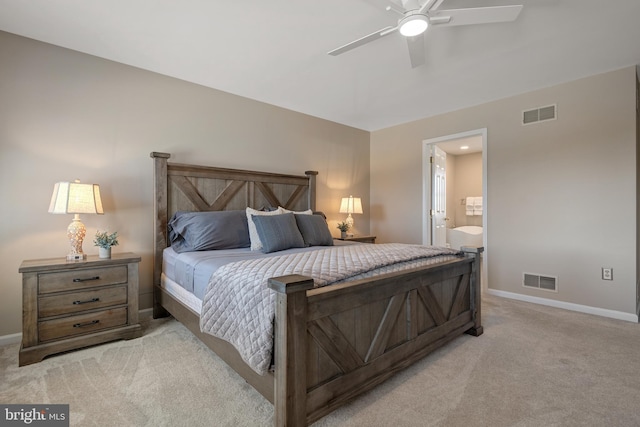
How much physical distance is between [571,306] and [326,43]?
377cm

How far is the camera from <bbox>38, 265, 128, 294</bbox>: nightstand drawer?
2168 millimetres

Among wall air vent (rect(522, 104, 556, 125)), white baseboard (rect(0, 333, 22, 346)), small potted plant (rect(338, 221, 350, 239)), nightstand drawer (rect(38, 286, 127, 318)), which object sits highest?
wall air vent (rect(522, 104, 556, 125))

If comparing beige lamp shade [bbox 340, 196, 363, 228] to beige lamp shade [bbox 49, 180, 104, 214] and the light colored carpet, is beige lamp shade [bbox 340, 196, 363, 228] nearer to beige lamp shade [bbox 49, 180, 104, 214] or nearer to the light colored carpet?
the light colored carpet

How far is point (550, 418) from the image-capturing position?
5.05ft

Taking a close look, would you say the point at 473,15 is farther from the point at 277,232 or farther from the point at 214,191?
the point at 214,191

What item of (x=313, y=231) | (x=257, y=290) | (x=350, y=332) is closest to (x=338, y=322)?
(x=350, y=332)

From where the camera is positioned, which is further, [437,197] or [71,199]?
[437,197]

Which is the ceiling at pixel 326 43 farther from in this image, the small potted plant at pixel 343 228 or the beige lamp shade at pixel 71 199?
the small potted plant at pixel 343 228

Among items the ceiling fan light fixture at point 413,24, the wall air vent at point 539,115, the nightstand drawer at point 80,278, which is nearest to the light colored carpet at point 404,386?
the nightstand drawer at point 80,278

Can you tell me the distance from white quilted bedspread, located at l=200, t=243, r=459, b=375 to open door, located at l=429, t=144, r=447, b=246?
267cm

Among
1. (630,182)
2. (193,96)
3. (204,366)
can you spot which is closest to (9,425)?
(204,366)

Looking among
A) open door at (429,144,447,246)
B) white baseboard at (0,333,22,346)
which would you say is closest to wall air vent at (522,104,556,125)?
open door at (429,144,447,246)

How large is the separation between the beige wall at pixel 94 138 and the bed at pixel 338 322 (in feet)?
0.92

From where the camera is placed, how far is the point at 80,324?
2293 millimetres
